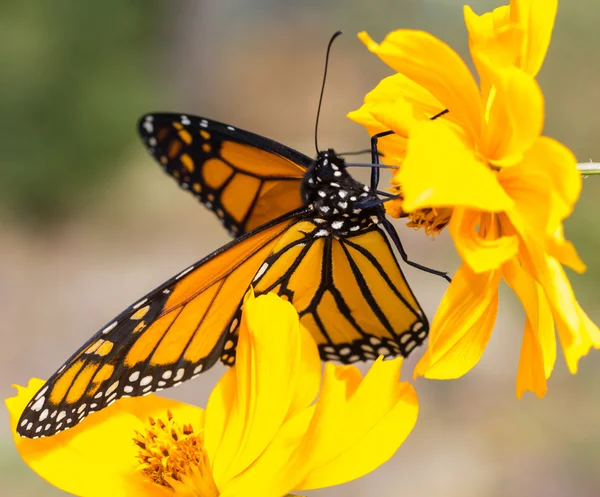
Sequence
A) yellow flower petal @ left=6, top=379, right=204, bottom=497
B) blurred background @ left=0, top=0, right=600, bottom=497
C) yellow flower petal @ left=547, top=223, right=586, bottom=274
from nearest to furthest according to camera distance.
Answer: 1. yellow flower petal @ left=547, top=223, right=586, bottom=274
2. yellow flower petal @ left=6, top=379, right=204, bottom=497
3. blurred background @ left=0, top=0, right=600, bottom=497

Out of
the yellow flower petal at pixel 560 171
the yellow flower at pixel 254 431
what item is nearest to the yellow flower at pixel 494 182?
the yellow flower petal at pixel 560 171

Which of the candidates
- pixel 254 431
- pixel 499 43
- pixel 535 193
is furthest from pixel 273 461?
pixel 499 43

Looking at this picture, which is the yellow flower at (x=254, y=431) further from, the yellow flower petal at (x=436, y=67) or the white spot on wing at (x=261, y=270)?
the yellow flower petal at (x=436, y=67)

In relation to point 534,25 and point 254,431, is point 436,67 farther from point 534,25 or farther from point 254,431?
point 254,431

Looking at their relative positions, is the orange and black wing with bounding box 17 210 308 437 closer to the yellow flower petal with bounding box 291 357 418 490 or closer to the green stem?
the yellow flower petal with bounding box 291 357 418 490

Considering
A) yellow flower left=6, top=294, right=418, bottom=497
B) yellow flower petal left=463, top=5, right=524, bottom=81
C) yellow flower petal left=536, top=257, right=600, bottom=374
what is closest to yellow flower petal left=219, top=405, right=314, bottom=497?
yellow flower left=6, top=294, right=418, bottom=497

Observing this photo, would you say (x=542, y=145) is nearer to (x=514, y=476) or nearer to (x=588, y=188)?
(x=514, y=476)

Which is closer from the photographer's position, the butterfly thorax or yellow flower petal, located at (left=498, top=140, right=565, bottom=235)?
yellow flower petal, located at (left=498, top=140, right=565, bottom=235)
